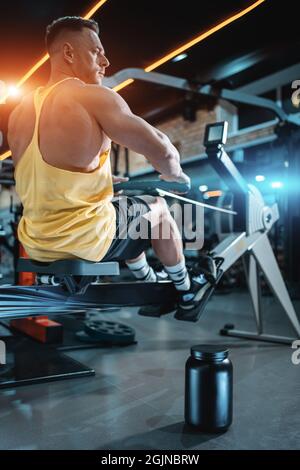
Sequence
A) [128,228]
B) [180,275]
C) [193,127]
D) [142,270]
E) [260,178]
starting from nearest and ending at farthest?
[128,228] < [180,275] < [142,270] < [260,178] < [193,127]

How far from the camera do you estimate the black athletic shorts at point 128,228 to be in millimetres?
1700

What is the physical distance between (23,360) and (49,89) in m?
1.69

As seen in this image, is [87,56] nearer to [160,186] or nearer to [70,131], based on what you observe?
[70,131]

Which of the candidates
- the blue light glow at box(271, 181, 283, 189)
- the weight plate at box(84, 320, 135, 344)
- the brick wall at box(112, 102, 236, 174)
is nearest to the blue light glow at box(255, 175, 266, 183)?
the blue light glow at box(271, 181, 283, 189)

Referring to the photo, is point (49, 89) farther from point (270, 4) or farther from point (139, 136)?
point (270, 4)

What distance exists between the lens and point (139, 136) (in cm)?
149

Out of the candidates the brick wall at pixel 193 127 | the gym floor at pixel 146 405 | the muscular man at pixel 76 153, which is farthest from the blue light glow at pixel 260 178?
the muscular man at pixel 76 153

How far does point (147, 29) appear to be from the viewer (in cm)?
347

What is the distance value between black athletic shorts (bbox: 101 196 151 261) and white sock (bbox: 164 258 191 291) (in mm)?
210

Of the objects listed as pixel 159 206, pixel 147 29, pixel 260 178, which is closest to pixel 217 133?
pixel 159 206

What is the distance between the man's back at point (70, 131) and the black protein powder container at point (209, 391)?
84 cm

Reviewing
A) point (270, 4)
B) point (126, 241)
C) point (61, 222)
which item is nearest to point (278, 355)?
point (126, 241)

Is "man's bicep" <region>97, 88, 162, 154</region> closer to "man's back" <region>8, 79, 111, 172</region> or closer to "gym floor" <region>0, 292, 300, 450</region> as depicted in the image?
"man's back" <region>8, 79, 111, 172</region>

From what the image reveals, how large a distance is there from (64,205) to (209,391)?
2.85 feet
